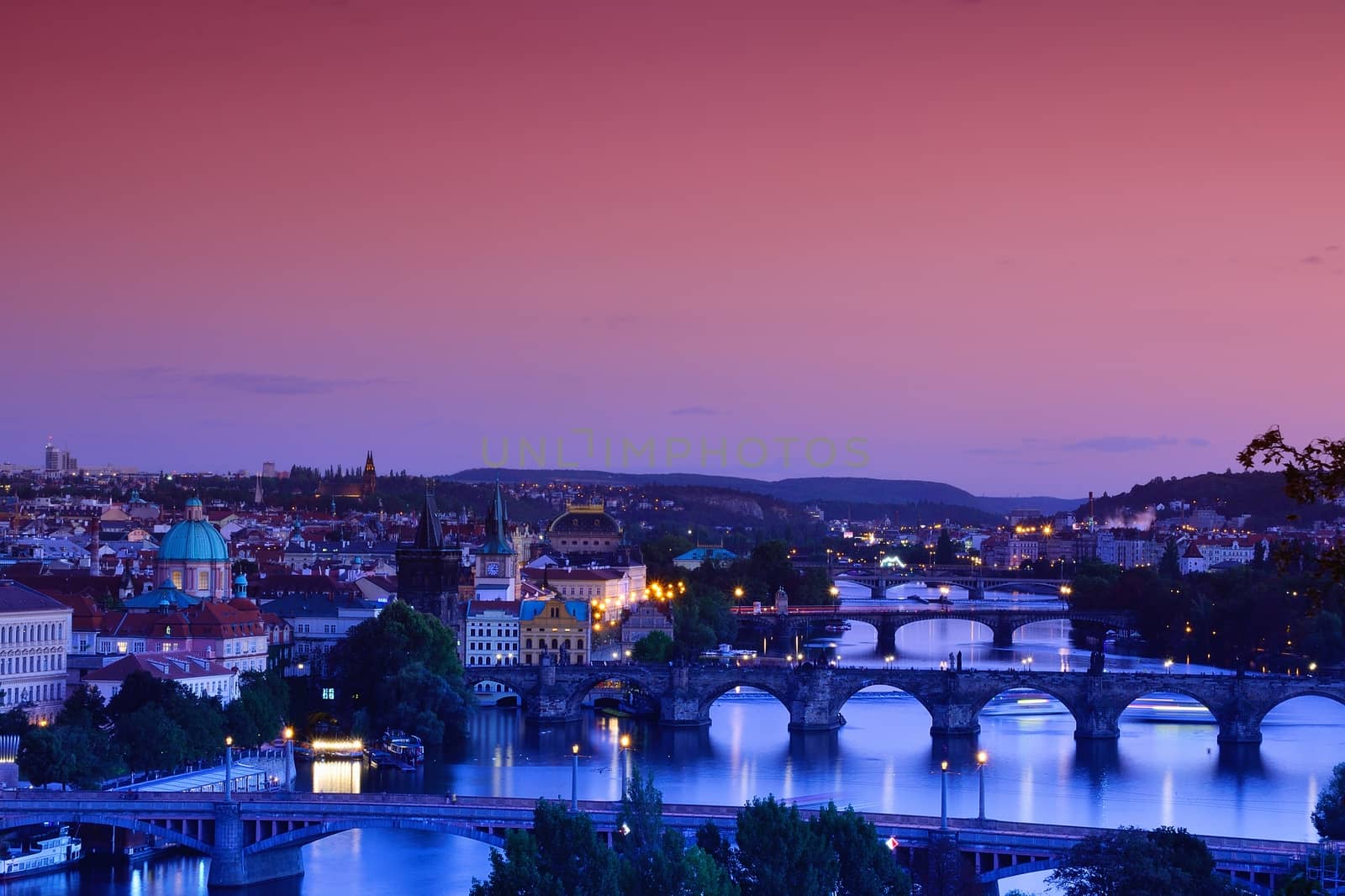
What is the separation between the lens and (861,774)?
35719 mm

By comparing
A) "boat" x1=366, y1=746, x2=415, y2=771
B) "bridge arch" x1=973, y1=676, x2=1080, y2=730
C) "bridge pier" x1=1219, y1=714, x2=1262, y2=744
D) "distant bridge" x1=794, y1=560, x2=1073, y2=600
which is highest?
"distant bridge" x1=794, y1=560, x2=1073, y2=600

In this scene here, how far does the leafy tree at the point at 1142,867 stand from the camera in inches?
801

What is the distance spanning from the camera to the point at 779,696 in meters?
44.2

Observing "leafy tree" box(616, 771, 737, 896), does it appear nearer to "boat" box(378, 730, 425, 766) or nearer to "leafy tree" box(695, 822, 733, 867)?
"leafy tree" box(695, 822, 733, 867)

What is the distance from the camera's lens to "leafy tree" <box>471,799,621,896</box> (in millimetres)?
19500

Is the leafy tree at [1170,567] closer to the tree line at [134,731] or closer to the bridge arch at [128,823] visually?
the tree line at [134,731]

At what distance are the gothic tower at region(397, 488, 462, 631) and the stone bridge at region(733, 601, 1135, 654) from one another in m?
16.3

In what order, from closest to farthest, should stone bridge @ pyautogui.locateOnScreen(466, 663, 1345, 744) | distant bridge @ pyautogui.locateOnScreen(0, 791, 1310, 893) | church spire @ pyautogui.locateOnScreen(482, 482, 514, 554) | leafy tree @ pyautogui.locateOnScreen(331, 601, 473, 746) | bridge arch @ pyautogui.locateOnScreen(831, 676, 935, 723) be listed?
distant bridge @ pyautogui.locateOnScreen(0, 791, 1310, 893)
leafy tree @ pyautogui.locateOnScreen(331, 601, 473, 746)
stone bridge @ pyautogui.locateOnScreen(466, 663, 1345, 744)
bridge arch @ pyautogui.locateOnScreen(831, 676, 935, 723)
church spire @ pyautogui.locateOnScreen(482, 482, 514, 554)

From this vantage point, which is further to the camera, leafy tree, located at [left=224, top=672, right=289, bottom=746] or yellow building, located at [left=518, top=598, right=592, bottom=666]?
yellow building, located at [left=518, top=598, right=592, bottom=666]

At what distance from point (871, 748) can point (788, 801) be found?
26.7 feet

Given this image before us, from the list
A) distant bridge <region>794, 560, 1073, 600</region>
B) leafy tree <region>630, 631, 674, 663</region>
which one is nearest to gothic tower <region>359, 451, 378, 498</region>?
distant bridge <region>794, 560, 1073, 600</region>

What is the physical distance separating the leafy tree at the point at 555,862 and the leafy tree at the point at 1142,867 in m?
4.86

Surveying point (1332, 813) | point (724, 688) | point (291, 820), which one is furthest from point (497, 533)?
point (1332, 813)

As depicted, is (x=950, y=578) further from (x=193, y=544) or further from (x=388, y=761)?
(x=388, y=761)
